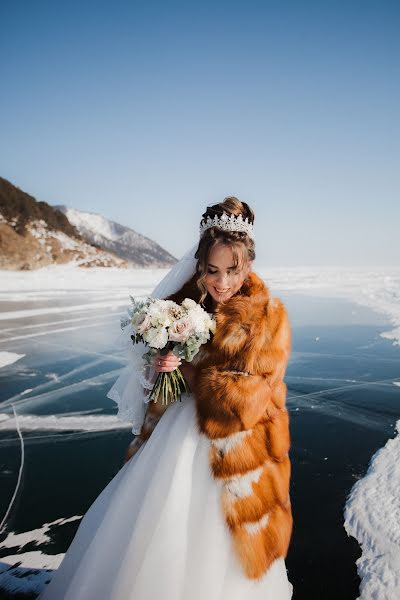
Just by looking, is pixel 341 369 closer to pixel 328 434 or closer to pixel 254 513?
pixel 328 434

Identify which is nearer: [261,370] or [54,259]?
[261,370]

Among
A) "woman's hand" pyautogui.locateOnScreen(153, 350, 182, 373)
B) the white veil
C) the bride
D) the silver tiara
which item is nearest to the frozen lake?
the bride

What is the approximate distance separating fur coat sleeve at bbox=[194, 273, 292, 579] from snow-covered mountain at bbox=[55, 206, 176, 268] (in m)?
131

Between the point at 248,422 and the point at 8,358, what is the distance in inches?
279

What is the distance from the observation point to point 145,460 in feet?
5.66

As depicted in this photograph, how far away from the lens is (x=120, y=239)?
172750 mm

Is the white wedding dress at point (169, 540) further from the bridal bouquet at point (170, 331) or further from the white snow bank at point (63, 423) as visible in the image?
the white snow bank at point (63, 423)

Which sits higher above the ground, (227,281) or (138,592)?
(227,281)

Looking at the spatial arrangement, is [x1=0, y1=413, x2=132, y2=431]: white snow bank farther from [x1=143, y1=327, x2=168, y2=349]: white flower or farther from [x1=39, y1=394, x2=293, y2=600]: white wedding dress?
[x1=143, y1=327, x2=168, y2=349]: white flower

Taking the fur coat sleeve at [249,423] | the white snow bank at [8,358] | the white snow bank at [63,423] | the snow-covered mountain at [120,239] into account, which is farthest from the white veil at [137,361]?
the snow-covered mountain at [120,239]

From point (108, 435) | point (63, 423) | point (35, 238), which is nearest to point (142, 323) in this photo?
point (108, 435)

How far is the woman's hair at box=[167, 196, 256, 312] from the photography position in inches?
75.4

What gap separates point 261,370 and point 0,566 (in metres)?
2.29

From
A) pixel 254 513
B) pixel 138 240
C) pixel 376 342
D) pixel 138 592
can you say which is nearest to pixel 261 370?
pixel 254 513
